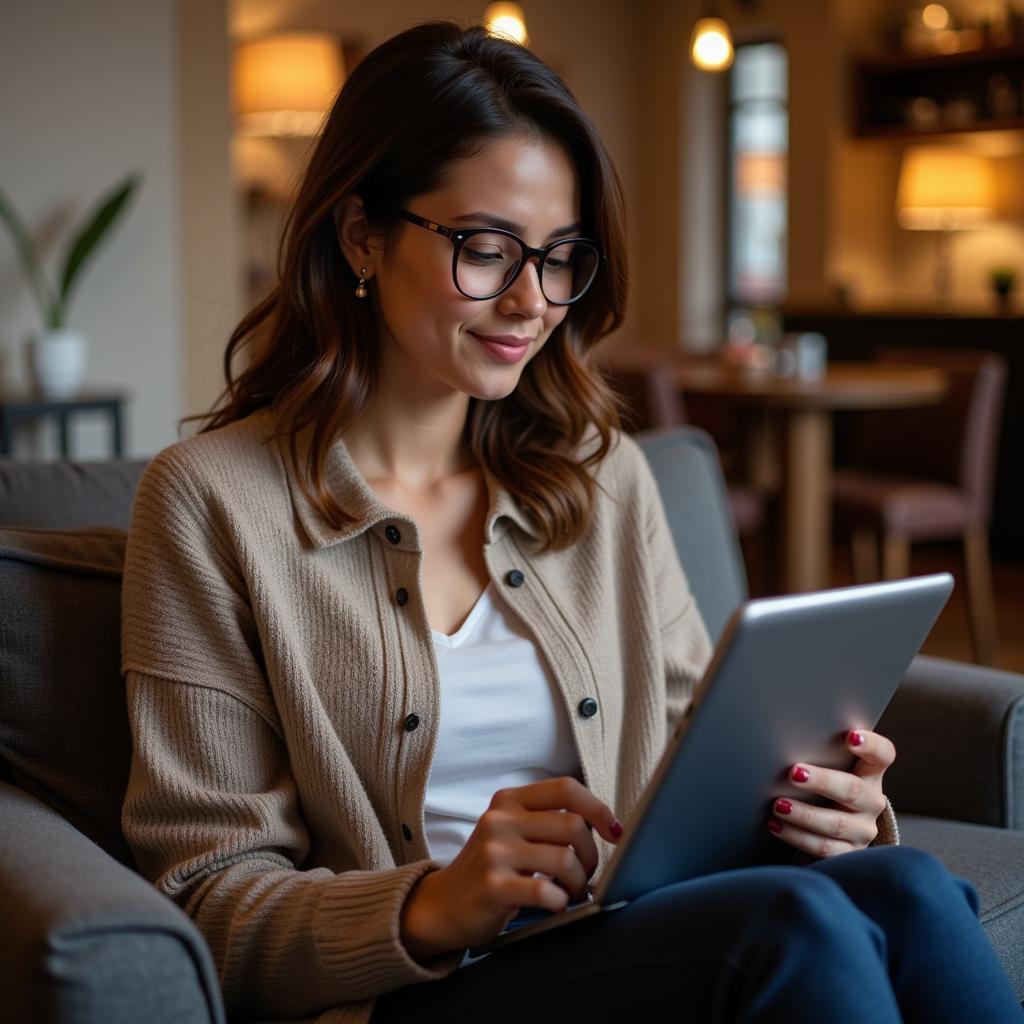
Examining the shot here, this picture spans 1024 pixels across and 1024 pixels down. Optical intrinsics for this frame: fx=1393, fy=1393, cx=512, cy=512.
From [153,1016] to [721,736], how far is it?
44 cm

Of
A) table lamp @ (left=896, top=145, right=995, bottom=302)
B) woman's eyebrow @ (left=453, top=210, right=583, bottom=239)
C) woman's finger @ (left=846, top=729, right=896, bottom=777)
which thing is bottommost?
woman's finger @ (left=846, top=729, right=896, bottom=777)

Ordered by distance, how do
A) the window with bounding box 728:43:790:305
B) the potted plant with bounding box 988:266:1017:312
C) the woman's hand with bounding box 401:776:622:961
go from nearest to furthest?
the woman's hand with bounding box 401:776:622:961, the potted plant with bounding box 988:266:1017:312, the window with bounding box 728:43:790:305

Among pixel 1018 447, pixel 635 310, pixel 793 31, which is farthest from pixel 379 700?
pixel 635 310

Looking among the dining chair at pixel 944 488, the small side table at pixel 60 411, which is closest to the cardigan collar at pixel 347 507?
the dining chair at pixel 944 488

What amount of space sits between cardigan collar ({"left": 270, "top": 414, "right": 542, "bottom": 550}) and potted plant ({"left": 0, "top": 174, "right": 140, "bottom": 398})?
9.68 ft

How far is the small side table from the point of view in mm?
4035

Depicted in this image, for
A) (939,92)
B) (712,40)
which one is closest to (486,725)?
(712,40)

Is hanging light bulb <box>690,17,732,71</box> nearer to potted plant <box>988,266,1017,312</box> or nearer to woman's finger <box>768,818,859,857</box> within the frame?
potted plant <box>988,266,1017,312</box>

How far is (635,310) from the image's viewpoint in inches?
308

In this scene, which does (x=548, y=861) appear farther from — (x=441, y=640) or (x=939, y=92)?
(x=939, y=92)

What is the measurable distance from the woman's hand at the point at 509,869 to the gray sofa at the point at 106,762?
0.58 ft

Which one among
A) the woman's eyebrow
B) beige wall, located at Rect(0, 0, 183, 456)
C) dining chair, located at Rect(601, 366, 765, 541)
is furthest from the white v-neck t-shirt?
beige wall, located at Rect(0, 0, 183, 456)

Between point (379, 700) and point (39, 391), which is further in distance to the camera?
point (39, 391)

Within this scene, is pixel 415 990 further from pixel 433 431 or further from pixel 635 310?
pixel 635 310
